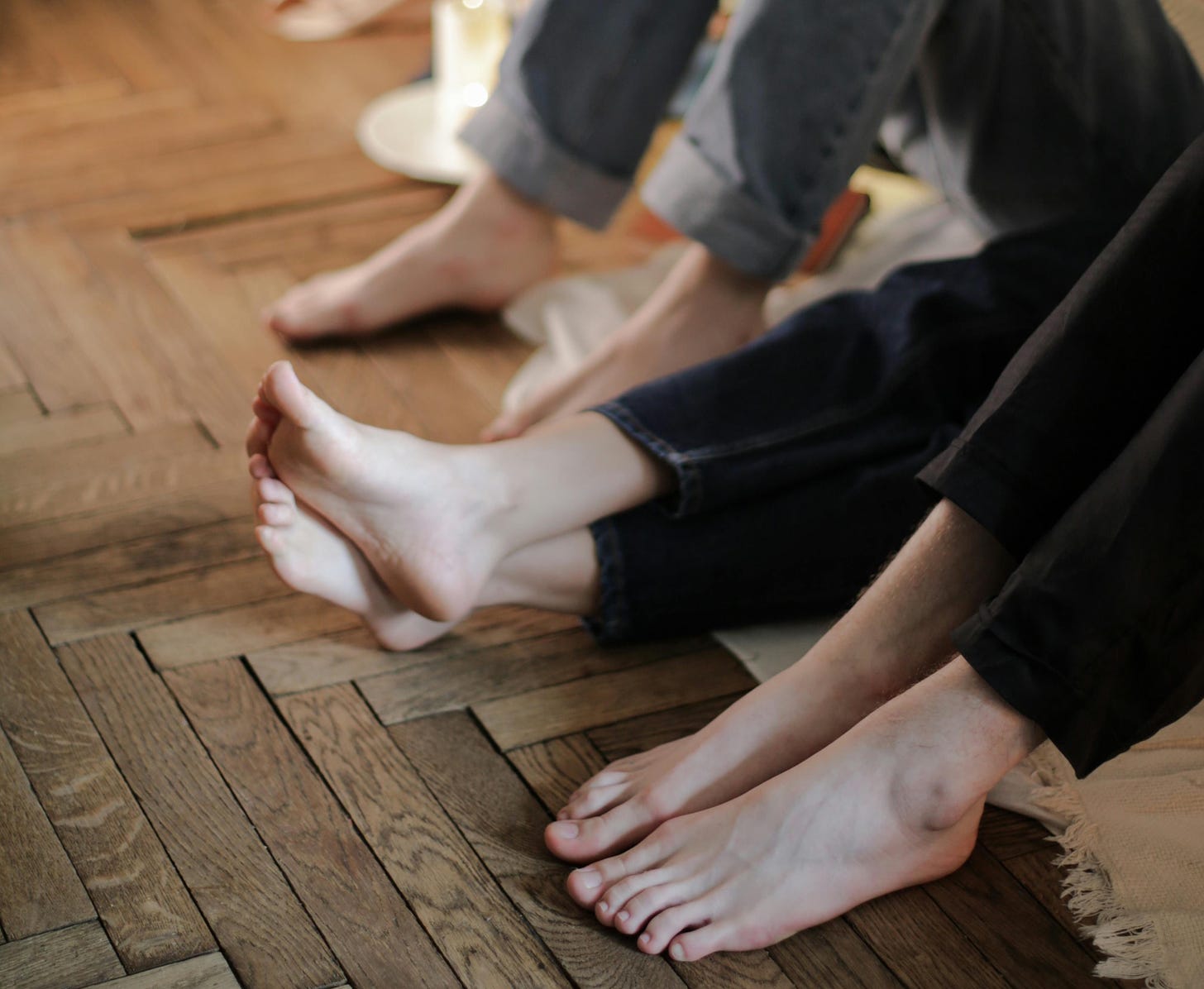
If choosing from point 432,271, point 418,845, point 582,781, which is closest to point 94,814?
point 418,845

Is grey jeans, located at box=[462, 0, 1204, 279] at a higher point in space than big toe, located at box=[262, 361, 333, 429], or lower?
higher

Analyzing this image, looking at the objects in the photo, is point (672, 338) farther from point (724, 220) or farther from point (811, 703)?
point (811, 703)

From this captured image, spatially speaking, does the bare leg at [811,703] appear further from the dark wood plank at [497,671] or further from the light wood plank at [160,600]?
the light wood plank at [160,600]

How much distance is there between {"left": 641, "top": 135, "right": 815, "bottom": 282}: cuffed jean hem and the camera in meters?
1.03

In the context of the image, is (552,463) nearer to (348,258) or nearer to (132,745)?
(132,745)

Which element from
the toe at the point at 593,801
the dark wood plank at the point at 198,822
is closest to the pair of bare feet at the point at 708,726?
the toe at the point at 593,801

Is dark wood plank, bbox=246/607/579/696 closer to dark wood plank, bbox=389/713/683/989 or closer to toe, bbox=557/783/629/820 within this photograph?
dark wood plank, bbox=389/713/683/989

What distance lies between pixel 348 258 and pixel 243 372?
0.89 feet

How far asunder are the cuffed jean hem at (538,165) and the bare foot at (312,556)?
50 centimetres

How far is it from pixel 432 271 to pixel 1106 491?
783mm

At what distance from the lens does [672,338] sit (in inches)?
42.9

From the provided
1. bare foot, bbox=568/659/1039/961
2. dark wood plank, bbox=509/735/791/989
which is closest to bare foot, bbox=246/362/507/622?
dark wood plank, bbox=509/735/791/989

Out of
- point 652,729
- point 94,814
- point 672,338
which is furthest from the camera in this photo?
point 672,338

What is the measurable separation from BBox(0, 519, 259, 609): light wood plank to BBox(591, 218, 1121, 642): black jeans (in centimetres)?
29
